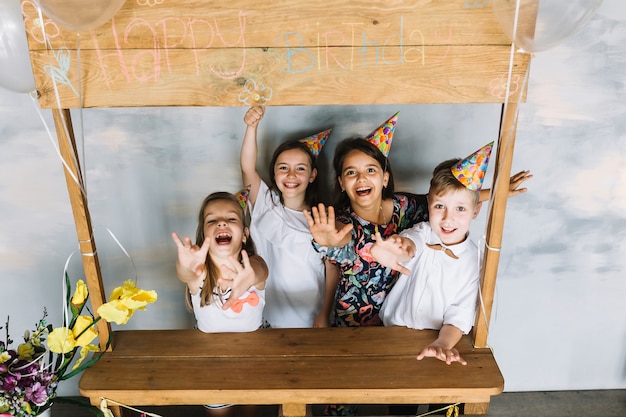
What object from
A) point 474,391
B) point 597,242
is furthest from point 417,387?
point 597,242

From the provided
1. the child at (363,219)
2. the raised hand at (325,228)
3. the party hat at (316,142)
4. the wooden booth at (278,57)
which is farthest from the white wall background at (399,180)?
the wooden booth at (278,57)

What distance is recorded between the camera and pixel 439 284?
1.87 metres

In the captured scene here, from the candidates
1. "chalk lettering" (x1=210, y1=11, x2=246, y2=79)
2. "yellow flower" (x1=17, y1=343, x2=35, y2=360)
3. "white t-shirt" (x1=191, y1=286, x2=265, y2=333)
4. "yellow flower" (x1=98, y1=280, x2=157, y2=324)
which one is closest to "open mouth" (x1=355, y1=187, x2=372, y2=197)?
"white t-shirt" (x1=191, y1=286, x2=265, y2=333)

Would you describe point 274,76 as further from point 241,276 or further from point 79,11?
point 241,276

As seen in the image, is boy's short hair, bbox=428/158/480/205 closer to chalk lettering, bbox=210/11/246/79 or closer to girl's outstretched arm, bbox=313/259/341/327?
girl's outstretched arm, bbox=313/259/341/327

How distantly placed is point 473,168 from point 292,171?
62 centimetres

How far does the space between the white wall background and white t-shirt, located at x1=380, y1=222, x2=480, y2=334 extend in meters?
0.42

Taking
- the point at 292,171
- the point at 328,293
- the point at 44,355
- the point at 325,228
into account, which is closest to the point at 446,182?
the point at 325,228

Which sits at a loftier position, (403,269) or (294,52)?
(294,52)

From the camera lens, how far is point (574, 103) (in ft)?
6.80

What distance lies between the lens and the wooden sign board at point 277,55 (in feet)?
4.68

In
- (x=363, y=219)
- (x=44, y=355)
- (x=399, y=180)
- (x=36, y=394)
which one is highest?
(x=399, y=180)

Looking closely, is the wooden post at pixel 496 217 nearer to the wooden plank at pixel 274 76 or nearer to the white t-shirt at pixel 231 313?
the wooden plank at pixel 274 76

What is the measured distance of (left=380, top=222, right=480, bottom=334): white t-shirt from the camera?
72.6 inches
